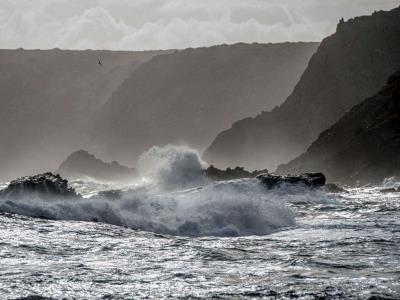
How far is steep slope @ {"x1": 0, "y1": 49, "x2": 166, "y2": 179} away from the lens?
134625 millimetres

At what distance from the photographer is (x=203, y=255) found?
50.0 ft

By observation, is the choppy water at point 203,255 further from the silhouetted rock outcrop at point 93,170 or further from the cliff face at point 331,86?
the silhouetted rock outcrop at point 93,170

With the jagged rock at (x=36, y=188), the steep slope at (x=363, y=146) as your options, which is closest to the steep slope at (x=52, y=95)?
the steep slope at (x=363, y=146)

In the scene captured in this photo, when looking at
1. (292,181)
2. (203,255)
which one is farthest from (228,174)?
(203,255)

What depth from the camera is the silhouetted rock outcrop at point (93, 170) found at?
68.1m

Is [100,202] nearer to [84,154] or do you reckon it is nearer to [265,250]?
[265,250]

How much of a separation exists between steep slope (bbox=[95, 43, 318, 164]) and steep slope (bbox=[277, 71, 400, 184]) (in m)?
56.6

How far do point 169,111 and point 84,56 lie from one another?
44.1 metres

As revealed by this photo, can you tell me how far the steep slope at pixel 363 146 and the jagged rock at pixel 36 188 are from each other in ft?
83.5

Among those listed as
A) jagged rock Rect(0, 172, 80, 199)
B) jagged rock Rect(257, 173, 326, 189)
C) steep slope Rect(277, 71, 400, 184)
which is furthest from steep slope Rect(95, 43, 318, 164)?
jagged rock Rect(0, 172, 80, 199)

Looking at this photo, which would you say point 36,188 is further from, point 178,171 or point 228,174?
point 178,171

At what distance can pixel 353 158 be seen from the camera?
4841 centimetres

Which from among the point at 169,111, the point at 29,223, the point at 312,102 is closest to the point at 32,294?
the point at 29,223

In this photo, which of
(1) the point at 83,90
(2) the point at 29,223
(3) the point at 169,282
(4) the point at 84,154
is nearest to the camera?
(3) the point at 169,282
